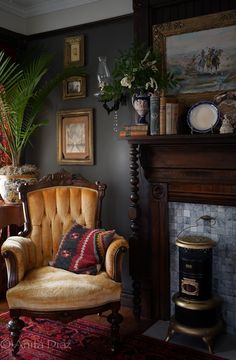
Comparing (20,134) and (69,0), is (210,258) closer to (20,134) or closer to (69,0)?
(20,134)

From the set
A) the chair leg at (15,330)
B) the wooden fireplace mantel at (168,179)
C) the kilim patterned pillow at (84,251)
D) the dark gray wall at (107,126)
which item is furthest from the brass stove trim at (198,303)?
the chair leg at (15,330)

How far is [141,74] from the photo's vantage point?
2.83 meters

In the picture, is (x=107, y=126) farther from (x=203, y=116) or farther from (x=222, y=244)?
(x=222, y=244)

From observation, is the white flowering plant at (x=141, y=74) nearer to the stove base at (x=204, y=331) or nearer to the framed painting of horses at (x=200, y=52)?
the framed painting of horses at (x=200, y=52)

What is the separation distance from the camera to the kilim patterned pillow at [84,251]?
271cm

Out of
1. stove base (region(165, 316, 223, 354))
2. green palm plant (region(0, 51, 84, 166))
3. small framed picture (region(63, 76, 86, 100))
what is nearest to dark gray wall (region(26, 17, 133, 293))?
small framed picture (region(63, 76, 86, 100))

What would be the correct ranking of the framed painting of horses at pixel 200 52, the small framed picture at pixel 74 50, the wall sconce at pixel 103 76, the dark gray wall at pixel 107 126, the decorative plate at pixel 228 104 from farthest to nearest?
the small framed picture at pixel 74 50, the dark gray wall at pixel 107 126, the wall sconce at pixel 103 76, the framed painting of horses at pixel 200 52, the decorative plate at pixel 228 104

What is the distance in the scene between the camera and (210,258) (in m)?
A: 2.66

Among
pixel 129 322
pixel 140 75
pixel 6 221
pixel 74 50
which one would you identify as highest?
pixel 74 50

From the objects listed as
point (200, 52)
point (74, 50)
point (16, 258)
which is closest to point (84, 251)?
point (16, 258)

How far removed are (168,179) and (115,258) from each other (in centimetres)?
75

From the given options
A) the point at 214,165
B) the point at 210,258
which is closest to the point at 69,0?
the point at 214,165

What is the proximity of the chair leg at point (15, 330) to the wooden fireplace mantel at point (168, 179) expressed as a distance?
0.93 metres

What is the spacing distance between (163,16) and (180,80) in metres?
0.51
